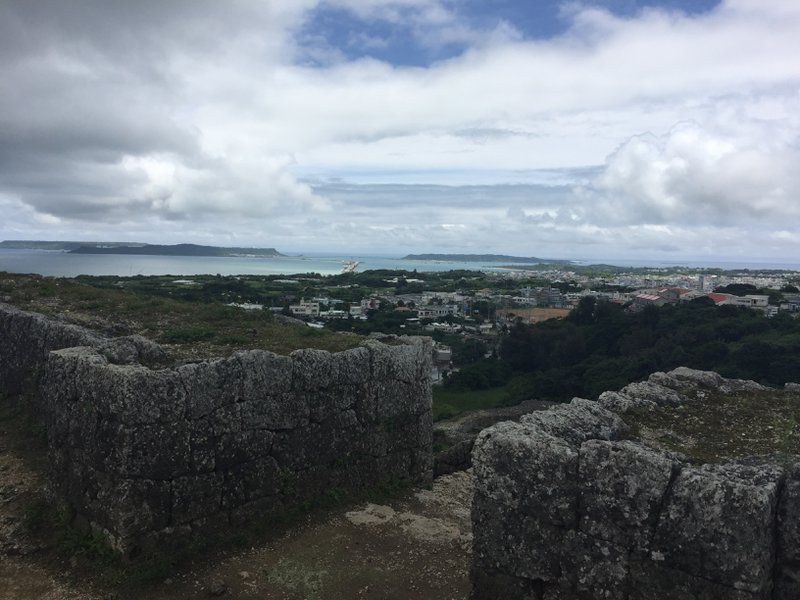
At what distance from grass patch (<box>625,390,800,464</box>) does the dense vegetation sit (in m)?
22.5

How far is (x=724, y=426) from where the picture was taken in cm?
535

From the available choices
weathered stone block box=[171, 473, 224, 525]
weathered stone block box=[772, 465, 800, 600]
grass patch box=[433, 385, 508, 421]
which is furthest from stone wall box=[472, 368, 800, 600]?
grass patch box=[433, 385, 508, 421]

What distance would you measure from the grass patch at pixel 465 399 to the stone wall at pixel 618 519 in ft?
94.1

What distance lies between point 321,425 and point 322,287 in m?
58.4

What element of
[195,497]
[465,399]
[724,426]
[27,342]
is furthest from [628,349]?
[195,497]

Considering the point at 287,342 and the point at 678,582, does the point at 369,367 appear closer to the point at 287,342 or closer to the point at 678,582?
the point at 287,342

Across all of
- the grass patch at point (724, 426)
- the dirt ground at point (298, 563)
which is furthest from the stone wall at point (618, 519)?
the dirt ground at point (298, 563)

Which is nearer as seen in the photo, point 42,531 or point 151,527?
point 151,527

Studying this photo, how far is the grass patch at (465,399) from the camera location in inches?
1379

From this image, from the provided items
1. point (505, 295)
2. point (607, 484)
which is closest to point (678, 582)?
point (607, 484)

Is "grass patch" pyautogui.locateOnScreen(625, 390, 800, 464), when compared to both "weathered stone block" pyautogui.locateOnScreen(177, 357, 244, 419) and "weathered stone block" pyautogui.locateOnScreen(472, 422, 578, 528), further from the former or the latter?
"weathered stone block" pyautogui.locateOnScreen(177, 357, 244, 419)

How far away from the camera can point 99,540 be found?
6.62m

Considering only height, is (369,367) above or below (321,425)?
above

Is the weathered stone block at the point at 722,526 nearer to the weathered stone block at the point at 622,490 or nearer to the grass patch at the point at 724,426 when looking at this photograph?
the weathered stone block at the point at 622,490
